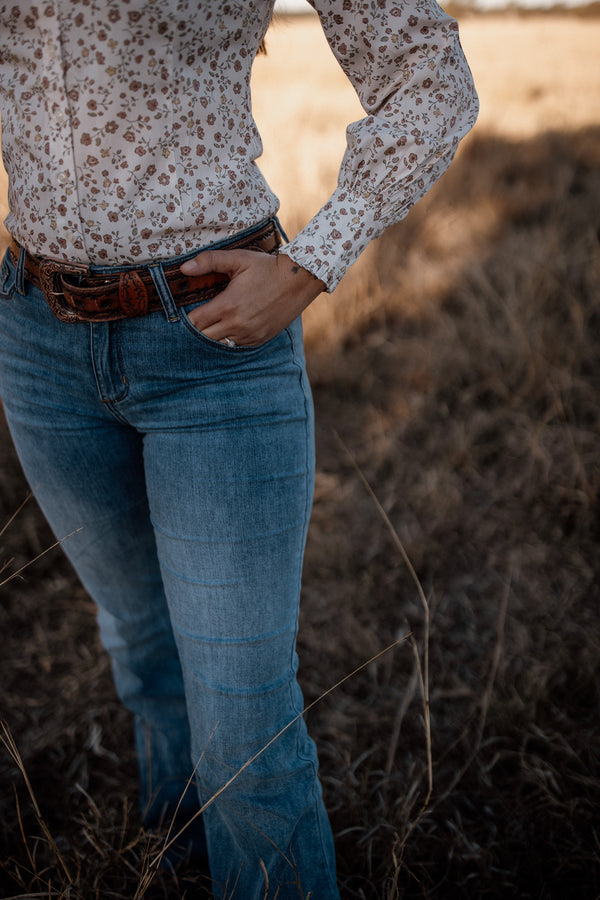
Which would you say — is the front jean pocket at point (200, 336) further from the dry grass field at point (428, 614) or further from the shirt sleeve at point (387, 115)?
the dry grass field at point (428, 614)

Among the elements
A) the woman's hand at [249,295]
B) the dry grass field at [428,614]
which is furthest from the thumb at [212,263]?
the dry grass field at [428,614]

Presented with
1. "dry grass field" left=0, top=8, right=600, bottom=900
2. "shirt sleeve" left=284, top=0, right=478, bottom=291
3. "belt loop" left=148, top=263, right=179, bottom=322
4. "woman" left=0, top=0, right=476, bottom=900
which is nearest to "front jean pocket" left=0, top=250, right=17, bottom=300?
"woman" left=0, top=0, right=476, bottom=900

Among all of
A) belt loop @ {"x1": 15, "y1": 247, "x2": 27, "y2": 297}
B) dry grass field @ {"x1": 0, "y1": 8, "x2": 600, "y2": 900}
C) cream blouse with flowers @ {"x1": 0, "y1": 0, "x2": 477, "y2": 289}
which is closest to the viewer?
cream blouse with flowers @ {"x1": 0, "y1": 0, "x2": 477, "y2": 289}

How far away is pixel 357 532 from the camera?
7.36 ft

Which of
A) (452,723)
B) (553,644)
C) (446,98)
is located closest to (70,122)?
(446,98)

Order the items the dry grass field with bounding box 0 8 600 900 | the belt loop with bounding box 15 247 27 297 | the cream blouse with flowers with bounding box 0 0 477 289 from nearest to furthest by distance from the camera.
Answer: the cream blouse with flowers with bounding box 0 0 477 289
the belt loop with bounding box 15 247 27 297
the dry grass field with bounding box 0 8 600 900

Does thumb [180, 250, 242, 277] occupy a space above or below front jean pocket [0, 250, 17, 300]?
above

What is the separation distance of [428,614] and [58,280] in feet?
4.05

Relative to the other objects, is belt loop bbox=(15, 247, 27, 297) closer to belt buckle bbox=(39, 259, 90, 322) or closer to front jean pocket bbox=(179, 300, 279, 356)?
belt buckle bbox=(39, 259, 90, 322)

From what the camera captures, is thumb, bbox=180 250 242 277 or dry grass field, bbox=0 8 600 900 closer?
thumb, bbox=180 250 242 277

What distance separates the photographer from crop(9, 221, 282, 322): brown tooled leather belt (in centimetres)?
77

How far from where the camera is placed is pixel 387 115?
0.81 m

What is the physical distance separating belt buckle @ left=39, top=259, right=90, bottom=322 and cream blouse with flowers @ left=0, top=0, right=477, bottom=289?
2 cm

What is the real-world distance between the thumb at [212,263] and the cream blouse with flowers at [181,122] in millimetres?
37
